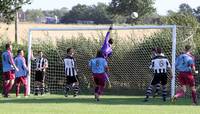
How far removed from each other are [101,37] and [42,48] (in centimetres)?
281

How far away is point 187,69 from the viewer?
20.3 meters

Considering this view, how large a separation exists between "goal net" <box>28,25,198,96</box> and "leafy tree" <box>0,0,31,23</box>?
2736mm

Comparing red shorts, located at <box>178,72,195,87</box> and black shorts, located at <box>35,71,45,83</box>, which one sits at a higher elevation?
red shorts, located at <box>178,72,195,87</box>

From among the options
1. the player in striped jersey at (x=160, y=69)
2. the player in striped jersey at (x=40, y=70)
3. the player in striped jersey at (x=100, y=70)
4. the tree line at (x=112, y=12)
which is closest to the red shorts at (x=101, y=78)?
the player in striped jersey at (x=100, y=70)

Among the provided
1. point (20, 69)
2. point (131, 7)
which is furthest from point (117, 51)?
point (131, 7)

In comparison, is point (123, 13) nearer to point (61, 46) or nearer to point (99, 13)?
point (99, 13)

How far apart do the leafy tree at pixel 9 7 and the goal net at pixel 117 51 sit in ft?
8.98

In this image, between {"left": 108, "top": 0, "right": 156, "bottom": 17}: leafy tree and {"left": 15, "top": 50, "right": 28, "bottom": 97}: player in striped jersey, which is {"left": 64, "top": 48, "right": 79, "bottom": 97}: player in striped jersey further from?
{"left": 108, "top": 0, "right": 156, "bottom": 17}: leafy tree

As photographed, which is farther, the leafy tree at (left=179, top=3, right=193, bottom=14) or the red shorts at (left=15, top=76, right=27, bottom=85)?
the leafy tree at (left=179, top=3, right=193, bottom=14)

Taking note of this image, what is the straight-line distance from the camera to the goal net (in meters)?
24.9

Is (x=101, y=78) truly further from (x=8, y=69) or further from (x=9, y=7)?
(x=9, y=7)

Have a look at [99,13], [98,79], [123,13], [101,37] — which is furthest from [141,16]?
[98,79]

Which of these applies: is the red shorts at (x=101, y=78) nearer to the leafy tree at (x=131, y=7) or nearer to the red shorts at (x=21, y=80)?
the red shorts at (x=21, y=80)

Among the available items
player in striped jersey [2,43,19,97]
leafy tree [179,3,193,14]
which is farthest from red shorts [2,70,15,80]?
leafy tree [179,3,193,14]
